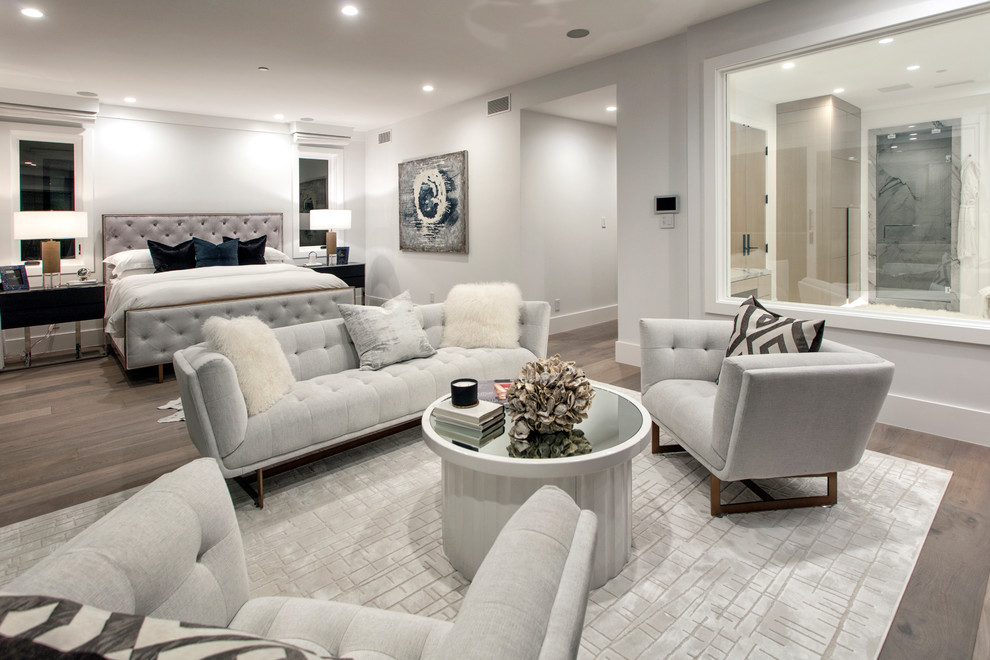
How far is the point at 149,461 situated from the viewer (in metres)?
2.88

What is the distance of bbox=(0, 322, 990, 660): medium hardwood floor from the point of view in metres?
1.67

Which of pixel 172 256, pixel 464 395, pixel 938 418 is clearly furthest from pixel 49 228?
pixel 938 418

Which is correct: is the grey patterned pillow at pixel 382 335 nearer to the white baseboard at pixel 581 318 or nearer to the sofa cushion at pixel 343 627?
the sofa cushion at pixel 343 627

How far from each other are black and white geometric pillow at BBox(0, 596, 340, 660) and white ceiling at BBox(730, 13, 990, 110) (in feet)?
13.3

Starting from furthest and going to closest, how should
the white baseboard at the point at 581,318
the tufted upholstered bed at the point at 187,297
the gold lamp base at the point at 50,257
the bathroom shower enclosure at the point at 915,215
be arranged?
the white baseboard at the point at 581,318 < the gold lamp base at the point at 50,257 < the tufted upholstered bed at the point at 187,297 < the bathroom shower enclosure at the point at 915,215

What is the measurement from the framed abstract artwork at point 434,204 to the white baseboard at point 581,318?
1312 millimetres

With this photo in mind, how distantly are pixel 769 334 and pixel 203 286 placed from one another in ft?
14.1

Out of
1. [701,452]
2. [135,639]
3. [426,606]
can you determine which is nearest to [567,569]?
[135,639]

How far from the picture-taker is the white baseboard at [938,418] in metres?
2.96

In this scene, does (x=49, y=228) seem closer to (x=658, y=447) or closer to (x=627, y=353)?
(x=627, y=353)

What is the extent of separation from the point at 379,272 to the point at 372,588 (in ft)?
20.4

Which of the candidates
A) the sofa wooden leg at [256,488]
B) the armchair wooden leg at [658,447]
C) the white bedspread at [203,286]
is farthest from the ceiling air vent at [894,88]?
the white bedspread at [203,286]

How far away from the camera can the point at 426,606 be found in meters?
1.72

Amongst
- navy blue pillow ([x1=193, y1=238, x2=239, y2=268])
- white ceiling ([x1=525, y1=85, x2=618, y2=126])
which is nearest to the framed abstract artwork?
white ceiling ([x1=525, y1=85, x2=618, y2=126])
